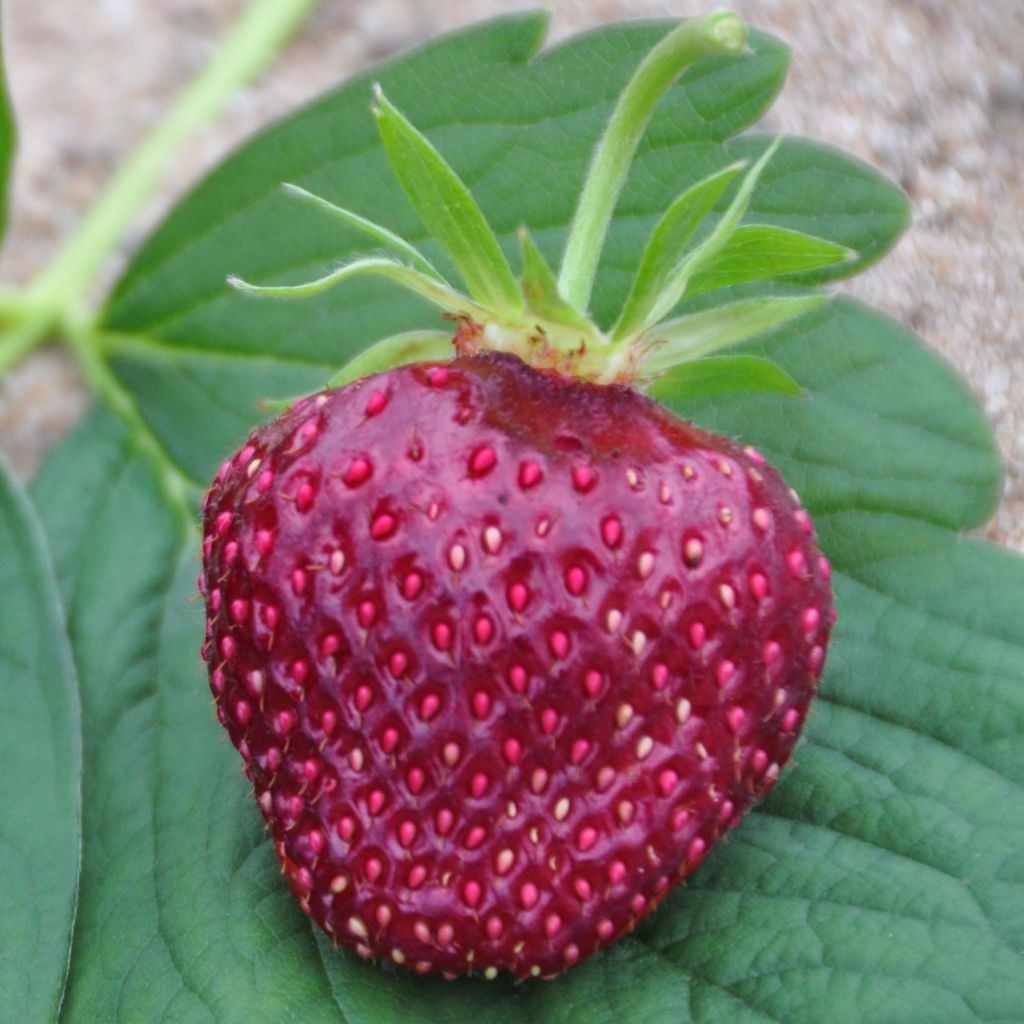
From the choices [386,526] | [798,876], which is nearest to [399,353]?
[386,526]

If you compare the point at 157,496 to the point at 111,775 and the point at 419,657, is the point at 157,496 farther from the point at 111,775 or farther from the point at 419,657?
the point at 419,657

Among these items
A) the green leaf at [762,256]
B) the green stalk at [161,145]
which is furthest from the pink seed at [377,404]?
the green stalk at [161,145]

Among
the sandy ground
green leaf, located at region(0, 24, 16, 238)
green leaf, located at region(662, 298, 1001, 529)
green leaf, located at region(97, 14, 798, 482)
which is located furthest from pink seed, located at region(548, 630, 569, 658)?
green leaf, located at region(0, 24, 16, 238)

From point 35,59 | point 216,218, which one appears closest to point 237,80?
point 35,59

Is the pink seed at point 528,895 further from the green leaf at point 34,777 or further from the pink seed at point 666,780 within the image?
the green leaf at point 34,777

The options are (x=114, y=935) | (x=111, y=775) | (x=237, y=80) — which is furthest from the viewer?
(x=237, y=80)

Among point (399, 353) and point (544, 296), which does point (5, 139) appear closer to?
point (399, 353)

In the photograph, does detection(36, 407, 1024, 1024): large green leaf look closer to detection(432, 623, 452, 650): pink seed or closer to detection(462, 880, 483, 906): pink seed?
detection(462, 880, 483, 906): pink seed
